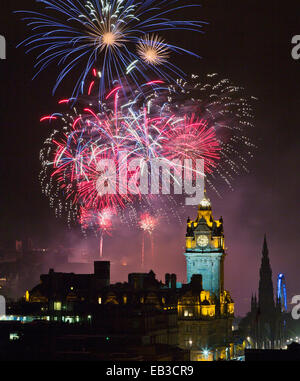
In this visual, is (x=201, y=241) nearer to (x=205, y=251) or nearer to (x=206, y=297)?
(x=205, y=251)

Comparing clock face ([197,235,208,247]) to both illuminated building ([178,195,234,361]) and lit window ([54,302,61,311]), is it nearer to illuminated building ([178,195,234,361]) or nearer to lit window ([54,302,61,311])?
illuminated building ([178,195,234,361])

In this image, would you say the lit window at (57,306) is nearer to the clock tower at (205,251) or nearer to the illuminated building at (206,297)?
the illuminated building at (206,297)

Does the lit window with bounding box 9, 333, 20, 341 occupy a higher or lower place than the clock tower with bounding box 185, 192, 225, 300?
lower

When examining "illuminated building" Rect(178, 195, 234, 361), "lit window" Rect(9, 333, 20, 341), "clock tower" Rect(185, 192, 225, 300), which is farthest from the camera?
"clock tower" Rect(185, 192, 225, 300)

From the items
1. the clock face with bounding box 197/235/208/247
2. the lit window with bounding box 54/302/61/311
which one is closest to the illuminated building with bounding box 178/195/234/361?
the clock face with bounding box 197/235/208/247

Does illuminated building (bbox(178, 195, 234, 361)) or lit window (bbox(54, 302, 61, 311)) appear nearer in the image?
lit window (bbox(54, 302, 61, 311))

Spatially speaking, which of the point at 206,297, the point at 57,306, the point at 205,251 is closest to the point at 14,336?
the point at 57,306

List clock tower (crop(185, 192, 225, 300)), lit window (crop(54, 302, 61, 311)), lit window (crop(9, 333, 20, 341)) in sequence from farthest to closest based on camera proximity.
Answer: clock tower (crop(185, 192, 225, 300))
lit window (crop(54, 302, 61, 311))
lit window (crop(9, 333, 20, 341))
